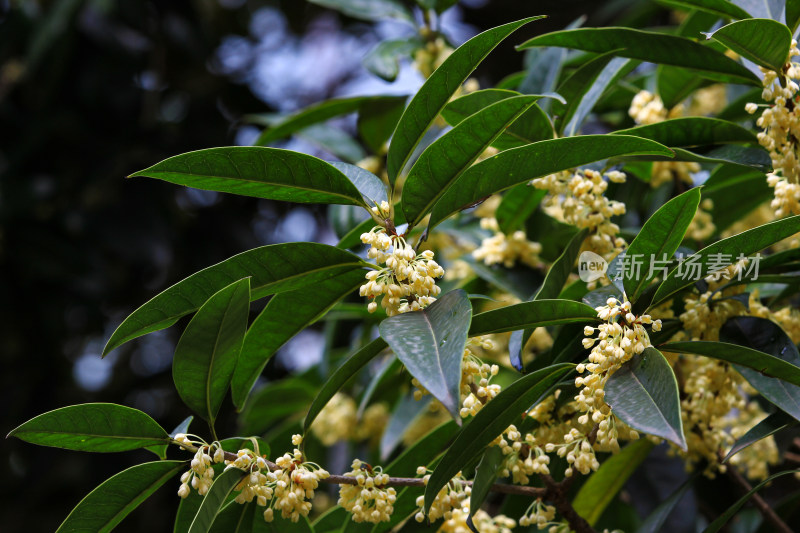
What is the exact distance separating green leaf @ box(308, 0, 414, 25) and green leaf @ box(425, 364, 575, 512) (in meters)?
1.15

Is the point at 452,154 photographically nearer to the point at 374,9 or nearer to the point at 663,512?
the point at 663,512

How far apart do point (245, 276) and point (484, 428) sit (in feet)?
0.97

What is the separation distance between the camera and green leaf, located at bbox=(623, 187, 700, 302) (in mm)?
763

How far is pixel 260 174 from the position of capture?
76 centimetres

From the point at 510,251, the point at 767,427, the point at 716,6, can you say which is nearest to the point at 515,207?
the point at 510,251

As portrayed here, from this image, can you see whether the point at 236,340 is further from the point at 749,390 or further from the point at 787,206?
the point at 749,390

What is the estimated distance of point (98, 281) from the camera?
9.04 ft

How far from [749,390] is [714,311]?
428 mm

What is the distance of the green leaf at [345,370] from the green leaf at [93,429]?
0.55 feet

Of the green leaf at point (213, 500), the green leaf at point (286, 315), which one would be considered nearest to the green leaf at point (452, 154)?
the green leaf at point (286, 315)

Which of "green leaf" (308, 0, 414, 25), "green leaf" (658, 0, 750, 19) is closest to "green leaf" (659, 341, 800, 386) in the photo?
"green leaf" (658, 0, 750, 19)

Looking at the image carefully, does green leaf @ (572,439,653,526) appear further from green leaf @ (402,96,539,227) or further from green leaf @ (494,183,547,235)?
green leaf @ (402,96,539,227)

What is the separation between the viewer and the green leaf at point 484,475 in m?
0.75

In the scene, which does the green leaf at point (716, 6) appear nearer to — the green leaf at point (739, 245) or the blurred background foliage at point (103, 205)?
the green leaf at point (739, 245)
